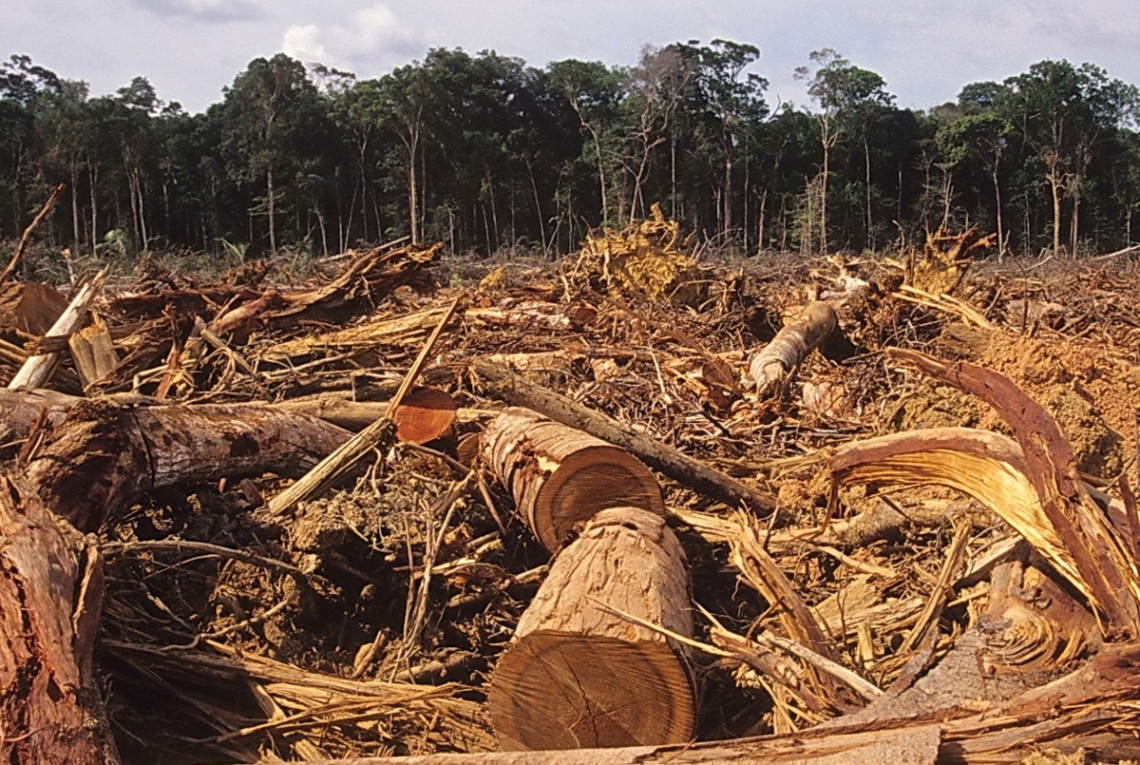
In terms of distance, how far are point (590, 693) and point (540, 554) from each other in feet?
4.98

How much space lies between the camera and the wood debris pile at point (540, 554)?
211cm

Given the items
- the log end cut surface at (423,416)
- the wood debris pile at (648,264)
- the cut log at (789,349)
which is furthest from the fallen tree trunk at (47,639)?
the wood debris pile at (648,264)

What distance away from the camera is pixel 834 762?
1.75 metres

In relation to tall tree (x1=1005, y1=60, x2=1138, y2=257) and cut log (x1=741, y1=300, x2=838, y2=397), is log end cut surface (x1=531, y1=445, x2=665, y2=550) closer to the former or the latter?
cut log (x1=741, y1=300, x2=838, y2=397)

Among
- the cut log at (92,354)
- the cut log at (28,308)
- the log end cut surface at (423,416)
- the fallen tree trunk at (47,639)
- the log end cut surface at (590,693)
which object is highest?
the cut log at (28,308)

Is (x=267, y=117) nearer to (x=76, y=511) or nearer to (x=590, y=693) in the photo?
(x=76, y=511)

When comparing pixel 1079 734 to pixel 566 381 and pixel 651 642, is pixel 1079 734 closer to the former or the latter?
pixel 651 642

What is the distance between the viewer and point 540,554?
13.3 ft

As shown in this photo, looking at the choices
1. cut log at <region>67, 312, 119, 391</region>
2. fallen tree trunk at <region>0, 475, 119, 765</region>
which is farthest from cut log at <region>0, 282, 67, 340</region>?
fallen tree trunk at <region>0, 475, 119, 765</region>

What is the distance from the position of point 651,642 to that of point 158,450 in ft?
7.20

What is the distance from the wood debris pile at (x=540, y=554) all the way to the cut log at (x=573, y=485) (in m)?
0.01

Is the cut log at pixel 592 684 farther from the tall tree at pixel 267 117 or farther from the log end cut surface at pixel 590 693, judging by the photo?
the tall tree at pixel 267 117

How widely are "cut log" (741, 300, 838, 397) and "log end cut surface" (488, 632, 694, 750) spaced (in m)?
3.91

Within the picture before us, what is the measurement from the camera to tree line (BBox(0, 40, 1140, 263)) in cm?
3997
